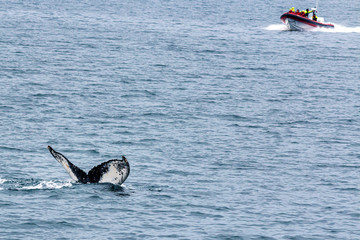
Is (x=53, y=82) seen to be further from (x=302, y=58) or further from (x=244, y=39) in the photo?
(x=244, y=39)

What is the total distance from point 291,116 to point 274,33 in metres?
70.4

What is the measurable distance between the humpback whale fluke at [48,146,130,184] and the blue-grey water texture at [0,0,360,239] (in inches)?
22.2

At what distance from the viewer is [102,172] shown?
1470 inches

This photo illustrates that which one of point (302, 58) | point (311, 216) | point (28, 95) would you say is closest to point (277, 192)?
point (311, 216)

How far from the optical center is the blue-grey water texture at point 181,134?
3556 cm

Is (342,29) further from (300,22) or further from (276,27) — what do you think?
(300,22)

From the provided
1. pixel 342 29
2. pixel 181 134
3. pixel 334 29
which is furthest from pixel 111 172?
pixel 342 29

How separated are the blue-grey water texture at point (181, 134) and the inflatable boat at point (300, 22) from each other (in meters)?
5.36

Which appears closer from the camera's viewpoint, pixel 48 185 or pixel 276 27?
pixel 48 185

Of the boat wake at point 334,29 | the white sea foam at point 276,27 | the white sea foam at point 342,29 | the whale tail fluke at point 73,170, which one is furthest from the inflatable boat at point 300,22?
the whale tail fluke at point 73,170

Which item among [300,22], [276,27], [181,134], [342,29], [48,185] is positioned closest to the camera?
[48,185]

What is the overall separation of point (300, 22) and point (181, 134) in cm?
7484

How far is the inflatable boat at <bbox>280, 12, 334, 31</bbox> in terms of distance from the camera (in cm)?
12125

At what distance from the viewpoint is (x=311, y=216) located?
36.7m
